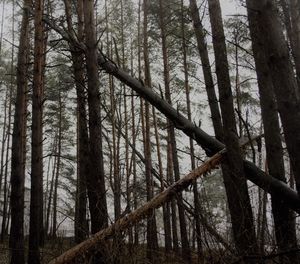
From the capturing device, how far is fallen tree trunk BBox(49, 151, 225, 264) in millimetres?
3812

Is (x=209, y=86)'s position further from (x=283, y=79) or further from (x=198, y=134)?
(x=283, y=79)

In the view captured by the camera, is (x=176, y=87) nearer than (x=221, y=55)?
No

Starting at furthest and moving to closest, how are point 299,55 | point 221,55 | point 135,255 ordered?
point 299,55 < point 221,55 < point 135,255

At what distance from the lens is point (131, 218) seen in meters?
3.97

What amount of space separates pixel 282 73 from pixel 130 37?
16104 mm

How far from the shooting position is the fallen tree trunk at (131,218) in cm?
381

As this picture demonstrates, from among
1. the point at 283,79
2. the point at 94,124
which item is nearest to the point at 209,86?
the point at 94,124

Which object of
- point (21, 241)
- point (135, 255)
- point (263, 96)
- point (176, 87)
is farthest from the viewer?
point (176, 87)

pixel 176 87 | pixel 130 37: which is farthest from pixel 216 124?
pixel 130 37

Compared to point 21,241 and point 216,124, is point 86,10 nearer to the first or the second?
point 216,124

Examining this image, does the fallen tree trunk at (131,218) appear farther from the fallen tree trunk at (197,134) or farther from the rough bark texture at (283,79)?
the rough bark texture at (283,79)

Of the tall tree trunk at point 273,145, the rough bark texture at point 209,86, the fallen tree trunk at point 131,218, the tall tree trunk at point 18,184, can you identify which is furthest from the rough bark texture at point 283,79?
the tall tree trunk at point 18,184

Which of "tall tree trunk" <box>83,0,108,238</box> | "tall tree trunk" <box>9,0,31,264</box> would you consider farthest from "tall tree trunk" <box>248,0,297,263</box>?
"tall tree trunk" <box>9,0,31,264</box>

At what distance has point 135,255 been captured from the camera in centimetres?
377
